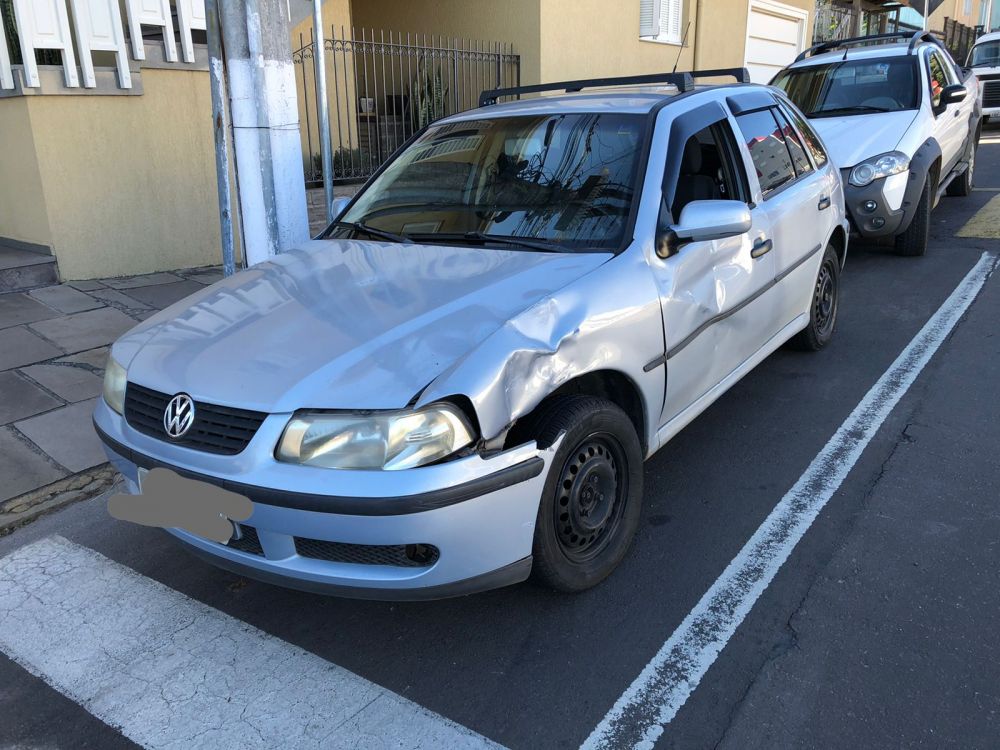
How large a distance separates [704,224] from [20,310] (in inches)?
213

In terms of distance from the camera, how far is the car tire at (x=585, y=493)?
108 inches

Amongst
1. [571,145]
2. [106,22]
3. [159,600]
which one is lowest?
[159,600]

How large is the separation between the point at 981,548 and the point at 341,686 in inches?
96.8

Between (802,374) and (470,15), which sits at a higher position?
(470,15)

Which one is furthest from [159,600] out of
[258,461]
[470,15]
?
[470,15]

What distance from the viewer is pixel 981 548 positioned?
3234mm

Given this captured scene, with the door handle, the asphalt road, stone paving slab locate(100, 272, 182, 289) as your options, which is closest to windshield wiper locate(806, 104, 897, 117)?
the asphalt road

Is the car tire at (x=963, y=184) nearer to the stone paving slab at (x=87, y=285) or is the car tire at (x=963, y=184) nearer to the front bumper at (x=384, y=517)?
the stone paving slab at (x=87, y=285)

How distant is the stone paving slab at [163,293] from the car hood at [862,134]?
5.51 metres

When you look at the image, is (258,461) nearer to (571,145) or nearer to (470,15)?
(571,145)

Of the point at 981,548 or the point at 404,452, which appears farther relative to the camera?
the point at 981,548

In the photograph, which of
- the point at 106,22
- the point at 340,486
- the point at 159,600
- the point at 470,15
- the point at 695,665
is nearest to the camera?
the point at 340,486

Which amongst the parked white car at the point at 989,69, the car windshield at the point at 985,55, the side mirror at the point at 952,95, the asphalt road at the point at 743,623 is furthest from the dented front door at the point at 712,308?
the car windshield at the point at 985,55

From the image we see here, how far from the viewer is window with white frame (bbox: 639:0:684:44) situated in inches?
513
